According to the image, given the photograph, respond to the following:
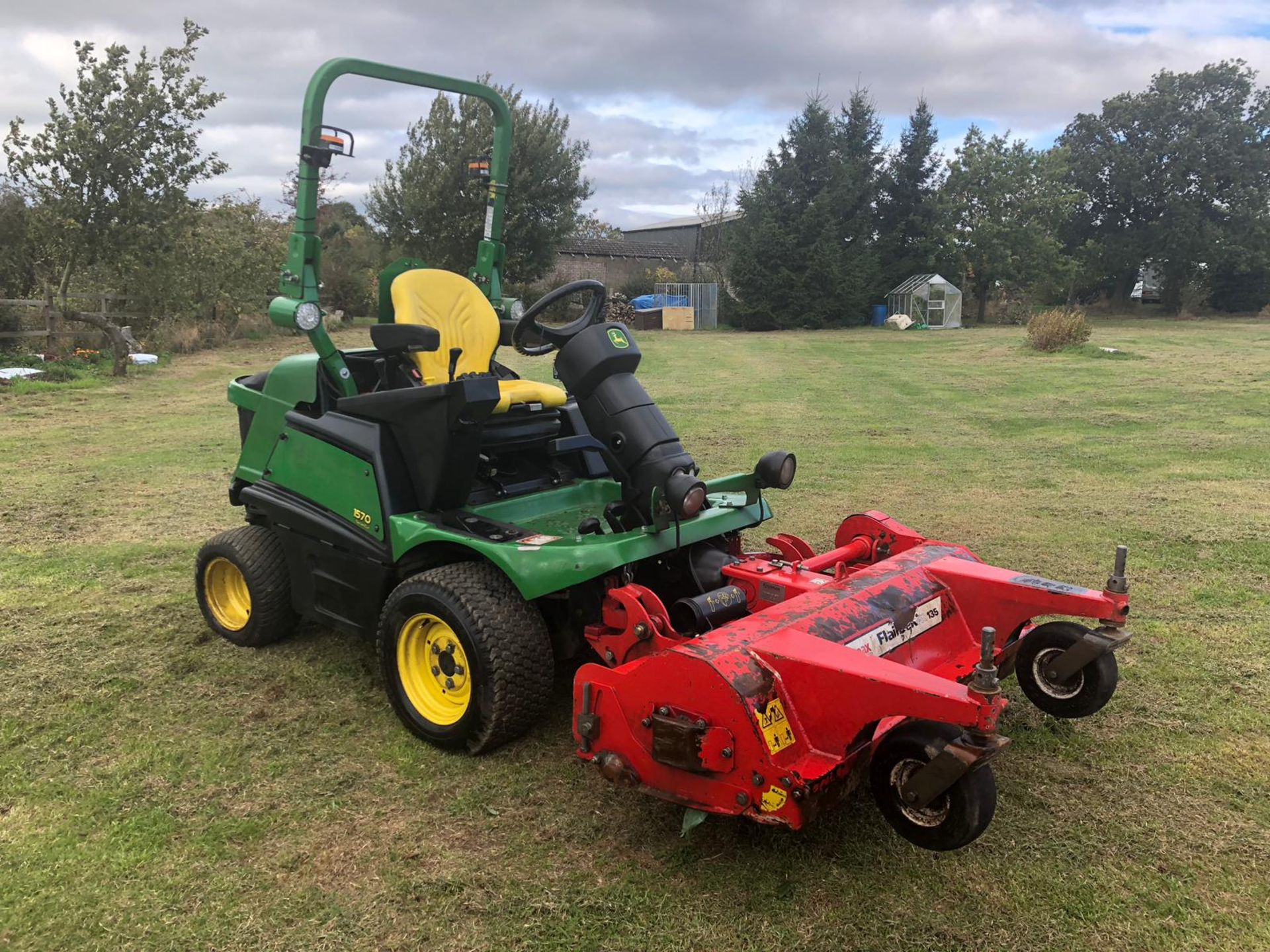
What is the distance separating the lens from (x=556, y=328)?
3885 mm

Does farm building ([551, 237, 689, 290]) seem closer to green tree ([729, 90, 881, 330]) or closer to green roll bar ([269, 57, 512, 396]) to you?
green tree ([729, 90, 881, 330])

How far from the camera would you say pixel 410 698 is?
356 centimetres

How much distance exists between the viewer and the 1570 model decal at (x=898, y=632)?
3.08 metres

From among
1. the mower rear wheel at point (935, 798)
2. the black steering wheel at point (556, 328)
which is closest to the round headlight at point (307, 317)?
the black steering wheel at point (556, 328)

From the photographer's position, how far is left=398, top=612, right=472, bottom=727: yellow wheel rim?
137 inches

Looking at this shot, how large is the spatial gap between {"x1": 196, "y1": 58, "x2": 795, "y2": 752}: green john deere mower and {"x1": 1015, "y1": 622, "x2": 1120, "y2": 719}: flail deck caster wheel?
1.15 metres

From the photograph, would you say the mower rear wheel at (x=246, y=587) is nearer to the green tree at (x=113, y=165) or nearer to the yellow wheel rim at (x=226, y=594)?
the yellow wheel rim at (x=226, y=594)

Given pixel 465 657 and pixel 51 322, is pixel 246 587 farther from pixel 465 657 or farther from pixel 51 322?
pixel 51 322

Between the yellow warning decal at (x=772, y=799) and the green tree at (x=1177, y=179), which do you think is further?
the green tree at (x=1177, y=179)

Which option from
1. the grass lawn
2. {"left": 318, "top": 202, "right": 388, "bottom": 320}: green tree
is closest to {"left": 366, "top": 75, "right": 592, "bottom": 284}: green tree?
{"left": 318, "top": 202, "right": 388, "bottom": 320}: green tree

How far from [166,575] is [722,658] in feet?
13.5

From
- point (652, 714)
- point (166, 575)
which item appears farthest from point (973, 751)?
point (166, 575)

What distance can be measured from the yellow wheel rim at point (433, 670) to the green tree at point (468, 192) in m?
23.0

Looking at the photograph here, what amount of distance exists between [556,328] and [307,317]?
108 cm
